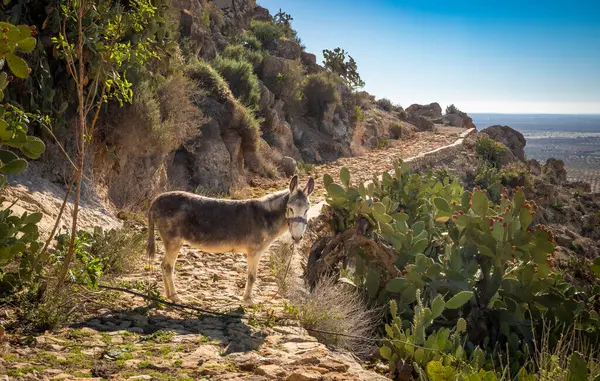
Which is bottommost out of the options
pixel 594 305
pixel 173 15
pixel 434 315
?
pixel 594 305

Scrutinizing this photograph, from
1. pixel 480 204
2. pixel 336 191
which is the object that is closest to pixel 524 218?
pixel 480 204

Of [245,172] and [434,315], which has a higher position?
[245,172]

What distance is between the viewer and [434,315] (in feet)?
18.4

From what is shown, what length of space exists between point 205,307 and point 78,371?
241cm

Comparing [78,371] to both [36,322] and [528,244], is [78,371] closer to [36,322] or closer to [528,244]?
[36,322]

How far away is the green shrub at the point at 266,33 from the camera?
3272cm

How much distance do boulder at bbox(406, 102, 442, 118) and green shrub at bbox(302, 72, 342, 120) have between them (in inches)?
1108

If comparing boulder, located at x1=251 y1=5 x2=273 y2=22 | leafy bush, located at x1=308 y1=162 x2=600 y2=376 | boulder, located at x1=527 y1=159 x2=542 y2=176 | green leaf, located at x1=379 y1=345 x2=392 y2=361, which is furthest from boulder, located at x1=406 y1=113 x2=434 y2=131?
green leaf, located at x1=379 y1=345 x2=392 y2=361

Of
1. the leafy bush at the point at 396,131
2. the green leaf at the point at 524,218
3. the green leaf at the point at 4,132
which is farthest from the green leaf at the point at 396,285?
the leafy bush at the point at 396,131

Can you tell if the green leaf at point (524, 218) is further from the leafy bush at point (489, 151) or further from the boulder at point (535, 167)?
the boulder at point (535, 167)

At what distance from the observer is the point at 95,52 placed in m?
8.48

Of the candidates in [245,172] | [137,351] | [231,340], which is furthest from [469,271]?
[245,172]

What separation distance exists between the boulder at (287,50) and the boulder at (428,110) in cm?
2421

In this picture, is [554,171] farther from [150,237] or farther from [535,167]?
[150,237]
